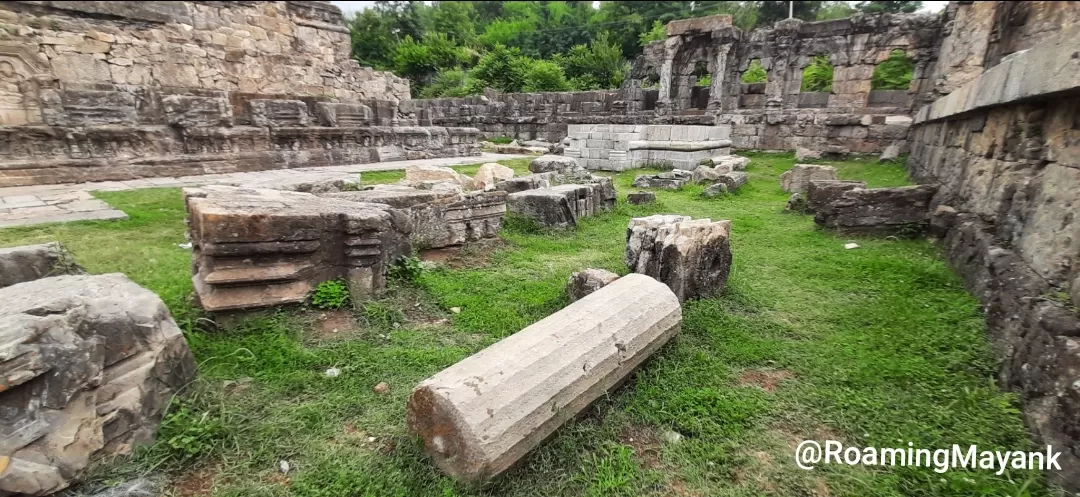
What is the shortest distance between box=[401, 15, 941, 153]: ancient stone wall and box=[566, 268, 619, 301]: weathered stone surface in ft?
41.1

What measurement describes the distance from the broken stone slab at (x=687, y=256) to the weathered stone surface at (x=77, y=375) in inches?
127

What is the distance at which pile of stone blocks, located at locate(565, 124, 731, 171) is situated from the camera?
38.5 feet

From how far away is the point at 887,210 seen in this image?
A: 5684 mm

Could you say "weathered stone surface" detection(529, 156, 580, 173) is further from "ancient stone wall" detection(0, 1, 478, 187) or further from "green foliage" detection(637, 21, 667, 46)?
"green foliage" detection(637, 21, 667, 46)

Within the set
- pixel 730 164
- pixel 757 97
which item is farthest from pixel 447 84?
pixel 730 164

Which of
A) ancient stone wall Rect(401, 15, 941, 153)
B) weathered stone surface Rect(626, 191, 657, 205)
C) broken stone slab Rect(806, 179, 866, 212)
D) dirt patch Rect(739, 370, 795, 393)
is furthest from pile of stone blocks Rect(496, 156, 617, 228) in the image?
ancient stone wall Rect(401, 15, 941, 153)

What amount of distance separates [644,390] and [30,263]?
399 cm

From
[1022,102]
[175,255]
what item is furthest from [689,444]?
[175,255]

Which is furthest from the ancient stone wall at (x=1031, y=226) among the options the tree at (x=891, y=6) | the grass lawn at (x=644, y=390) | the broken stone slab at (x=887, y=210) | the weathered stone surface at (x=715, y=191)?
the tree at (x=891, y=6)

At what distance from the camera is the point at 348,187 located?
6.76 metres

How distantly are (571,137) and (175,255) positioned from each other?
1010 cm

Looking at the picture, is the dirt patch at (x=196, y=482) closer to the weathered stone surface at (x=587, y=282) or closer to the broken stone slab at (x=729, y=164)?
the weathered stone surface at (x=587, y=282)

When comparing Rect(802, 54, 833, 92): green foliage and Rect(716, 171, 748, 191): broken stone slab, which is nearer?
Rect(716, 171, 748, 191): broken stone slab

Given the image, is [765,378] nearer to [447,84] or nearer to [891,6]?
[447,84]
